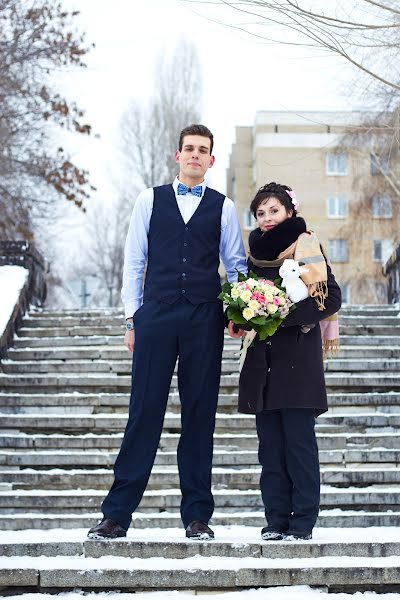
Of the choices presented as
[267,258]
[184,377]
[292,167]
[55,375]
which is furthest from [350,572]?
[292,167]

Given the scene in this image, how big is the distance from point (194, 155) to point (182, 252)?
0.54m

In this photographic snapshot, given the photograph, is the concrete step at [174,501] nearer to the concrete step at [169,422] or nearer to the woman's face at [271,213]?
the concrete step at [169,422]

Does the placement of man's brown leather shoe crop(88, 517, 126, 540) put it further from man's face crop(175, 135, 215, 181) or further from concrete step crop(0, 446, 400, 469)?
concrete step crop(0, 446, 400, 469)

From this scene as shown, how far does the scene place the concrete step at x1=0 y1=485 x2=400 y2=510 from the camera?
310 inches

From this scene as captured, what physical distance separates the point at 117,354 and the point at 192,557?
5.66 meters

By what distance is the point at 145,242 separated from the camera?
18.1 feet

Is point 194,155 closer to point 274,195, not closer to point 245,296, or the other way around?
point 274,195

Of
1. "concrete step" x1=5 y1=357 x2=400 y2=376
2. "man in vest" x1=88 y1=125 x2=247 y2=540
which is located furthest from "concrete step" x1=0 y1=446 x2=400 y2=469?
"man in vest" x1=88 y1=125 x2=247 y2=540

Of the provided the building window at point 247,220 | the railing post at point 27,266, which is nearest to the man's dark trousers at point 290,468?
the railing post at point 27,266

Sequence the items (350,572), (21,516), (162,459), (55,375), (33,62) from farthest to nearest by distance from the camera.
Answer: (33,62)
(55,375)
(162,459)
(21,516)
(350,572)

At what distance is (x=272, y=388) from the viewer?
5309mm

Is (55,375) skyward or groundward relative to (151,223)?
groundward

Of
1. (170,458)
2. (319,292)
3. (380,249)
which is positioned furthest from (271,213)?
(380,249)

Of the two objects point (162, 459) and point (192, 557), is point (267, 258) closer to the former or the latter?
point (192, 557)
